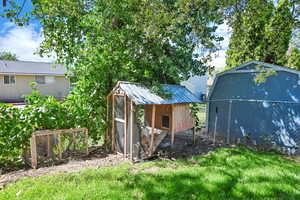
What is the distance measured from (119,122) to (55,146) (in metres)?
1.77

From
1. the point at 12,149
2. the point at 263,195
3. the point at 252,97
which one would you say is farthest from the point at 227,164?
the point at 12,149

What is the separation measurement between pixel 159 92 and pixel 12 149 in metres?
3.78

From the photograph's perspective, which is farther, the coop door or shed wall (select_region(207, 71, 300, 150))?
shed wall (select_region(207, 71, 300, 150))

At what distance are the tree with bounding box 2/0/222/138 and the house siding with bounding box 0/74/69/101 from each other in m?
13.7

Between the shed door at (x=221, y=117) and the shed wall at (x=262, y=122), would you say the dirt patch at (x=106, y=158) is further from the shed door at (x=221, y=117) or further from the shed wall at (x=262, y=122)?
the shed wall at (x=262, y=122)

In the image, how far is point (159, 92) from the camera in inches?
187

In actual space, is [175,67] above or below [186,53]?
below

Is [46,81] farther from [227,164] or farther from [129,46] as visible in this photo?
[227,164]

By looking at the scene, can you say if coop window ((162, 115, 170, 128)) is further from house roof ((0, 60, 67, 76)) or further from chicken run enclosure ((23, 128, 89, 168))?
house roof ((0, 60, 67, 76))

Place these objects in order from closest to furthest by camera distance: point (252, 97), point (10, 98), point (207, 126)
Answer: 1. point (252, 97)
2. point (207, 126)
3. point (10, 98)

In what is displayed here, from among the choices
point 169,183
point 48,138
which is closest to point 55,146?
point 48,138

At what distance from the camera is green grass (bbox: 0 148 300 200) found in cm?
267

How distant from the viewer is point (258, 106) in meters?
6.32

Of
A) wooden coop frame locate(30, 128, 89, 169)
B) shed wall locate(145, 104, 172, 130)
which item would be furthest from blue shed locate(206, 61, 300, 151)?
wooden coop frame locate(30, 128, 89, 169)
